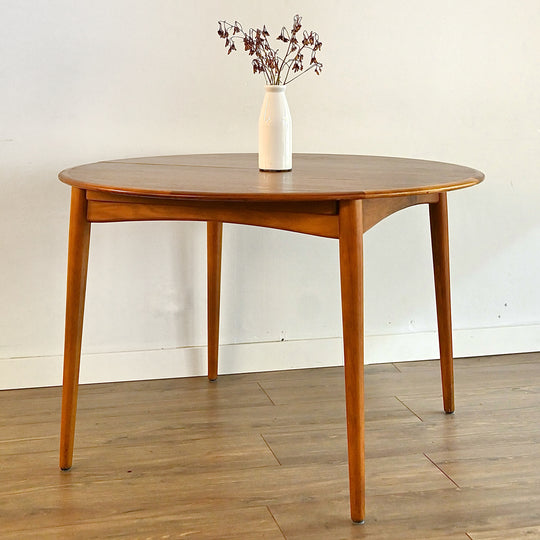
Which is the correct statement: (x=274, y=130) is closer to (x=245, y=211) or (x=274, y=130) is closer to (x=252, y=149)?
(x=245, y=211)

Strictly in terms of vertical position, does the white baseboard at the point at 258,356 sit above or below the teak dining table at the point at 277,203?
below

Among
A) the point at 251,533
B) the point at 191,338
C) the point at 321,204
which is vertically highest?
the point at 321,204

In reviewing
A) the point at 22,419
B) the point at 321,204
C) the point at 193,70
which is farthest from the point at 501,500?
the point at 193,70

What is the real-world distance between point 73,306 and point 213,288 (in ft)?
1.98

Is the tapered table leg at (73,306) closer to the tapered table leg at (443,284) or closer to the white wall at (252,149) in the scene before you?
the white wall at (252,149)

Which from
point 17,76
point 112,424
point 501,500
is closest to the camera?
point 501,500

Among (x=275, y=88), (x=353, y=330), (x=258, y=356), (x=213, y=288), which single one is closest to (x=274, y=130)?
(x=275, y=88)

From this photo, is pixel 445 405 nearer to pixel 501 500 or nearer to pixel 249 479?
pixel 501 500

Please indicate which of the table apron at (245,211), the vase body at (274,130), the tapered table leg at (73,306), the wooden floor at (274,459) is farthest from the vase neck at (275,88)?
the wooden floor at (274,459)

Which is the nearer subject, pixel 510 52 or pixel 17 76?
pixel 17 76

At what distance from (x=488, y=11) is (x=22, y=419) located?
1712 millimetres

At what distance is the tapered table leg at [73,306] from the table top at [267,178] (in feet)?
0.26

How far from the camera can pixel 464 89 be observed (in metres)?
2.48

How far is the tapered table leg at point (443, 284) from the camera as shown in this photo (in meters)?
2.04
